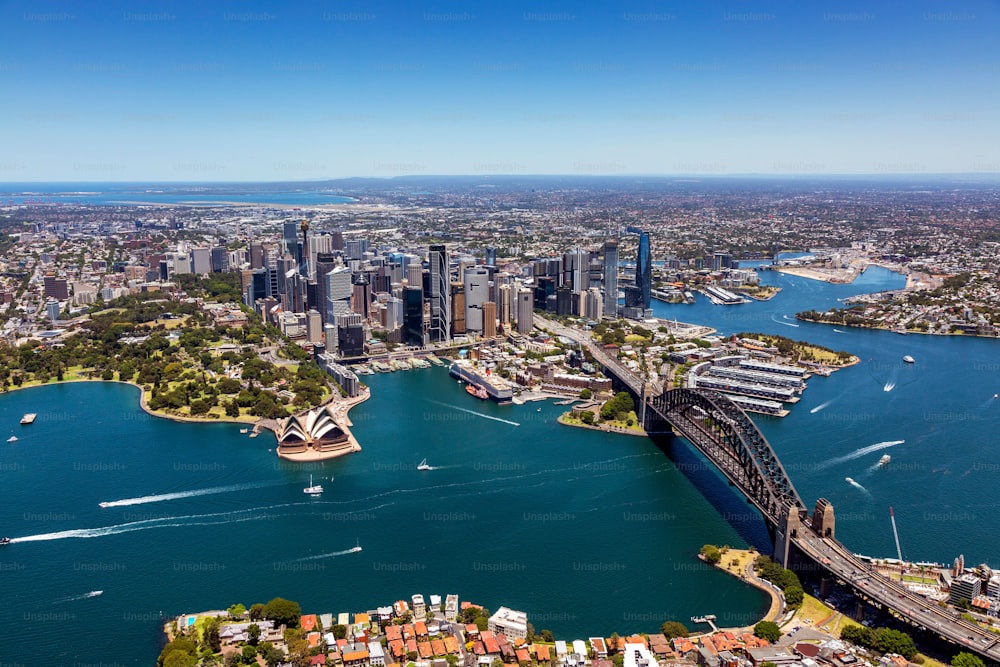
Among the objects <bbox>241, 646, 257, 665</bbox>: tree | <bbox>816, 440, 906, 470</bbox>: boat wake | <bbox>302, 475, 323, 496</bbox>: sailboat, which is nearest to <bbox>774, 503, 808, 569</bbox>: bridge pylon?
<bbox>816, 440, 906, 470</bbox>: boat wake

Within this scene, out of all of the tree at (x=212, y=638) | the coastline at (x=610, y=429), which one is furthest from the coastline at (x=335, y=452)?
the tree at (x=212, y=638)

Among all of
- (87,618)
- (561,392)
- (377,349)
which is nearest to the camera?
(87,618)

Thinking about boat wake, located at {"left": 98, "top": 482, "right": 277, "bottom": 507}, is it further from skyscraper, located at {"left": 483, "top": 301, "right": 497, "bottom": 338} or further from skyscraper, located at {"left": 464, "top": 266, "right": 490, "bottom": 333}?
skyscraper, located at {"left": 464, "top": 266, "right": 490, "bottom": 333}

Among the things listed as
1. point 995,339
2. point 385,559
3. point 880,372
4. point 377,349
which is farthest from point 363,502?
point 995,339

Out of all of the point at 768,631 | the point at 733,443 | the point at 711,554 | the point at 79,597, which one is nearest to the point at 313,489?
the point at 79,597

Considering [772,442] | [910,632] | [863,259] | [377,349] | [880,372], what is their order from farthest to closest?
[863,259] < [377,349] < [880,372] < [772,442] < [910,632]

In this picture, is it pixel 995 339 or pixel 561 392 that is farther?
pixel 995 339

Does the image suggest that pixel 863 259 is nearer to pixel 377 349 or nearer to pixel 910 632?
pixel 377 349
